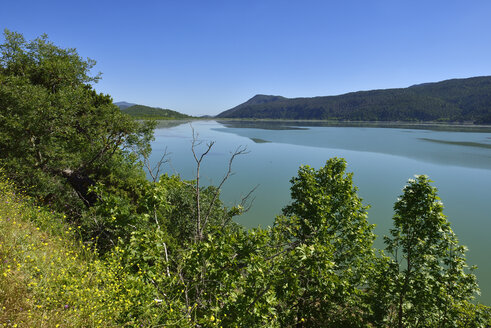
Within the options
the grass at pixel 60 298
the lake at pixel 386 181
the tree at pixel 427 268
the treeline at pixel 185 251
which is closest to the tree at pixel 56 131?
the treeline at pixel 185 251

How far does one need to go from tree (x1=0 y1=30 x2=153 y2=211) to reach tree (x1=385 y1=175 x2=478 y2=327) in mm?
10070

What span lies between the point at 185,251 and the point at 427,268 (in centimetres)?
665

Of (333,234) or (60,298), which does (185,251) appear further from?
(333,234)

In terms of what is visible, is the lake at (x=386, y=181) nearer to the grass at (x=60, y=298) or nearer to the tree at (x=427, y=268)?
the grass at (x=60, y=298)

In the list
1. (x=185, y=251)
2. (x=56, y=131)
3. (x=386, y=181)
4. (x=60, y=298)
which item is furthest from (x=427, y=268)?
(x=386, y=181)

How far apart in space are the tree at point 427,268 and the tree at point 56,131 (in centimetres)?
1007

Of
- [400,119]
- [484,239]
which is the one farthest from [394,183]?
[400,119]

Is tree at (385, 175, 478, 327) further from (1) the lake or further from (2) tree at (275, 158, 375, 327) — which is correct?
(1) the lake

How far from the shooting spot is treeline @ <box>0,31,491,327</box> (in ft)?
Answer: 12.0

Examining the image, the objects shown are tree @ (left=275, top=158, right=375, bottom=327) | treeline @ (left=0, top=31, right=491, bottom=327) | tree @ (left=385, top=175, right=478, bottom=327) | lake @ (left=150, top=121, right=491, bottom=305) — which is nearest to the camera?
treeline @ (left=0, top=31, right=491, bottom=327)

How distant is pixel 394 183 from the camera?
28.1 m

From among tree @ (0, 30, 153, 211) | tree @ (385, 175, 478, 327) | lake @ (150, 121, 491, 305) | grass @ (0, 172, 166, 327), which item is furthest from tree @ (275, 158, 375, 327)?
tree @ (0, 30, 153, 211)

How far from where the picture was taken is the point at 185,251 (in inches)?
205

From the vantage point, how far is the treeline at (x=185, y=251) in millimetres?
3662
